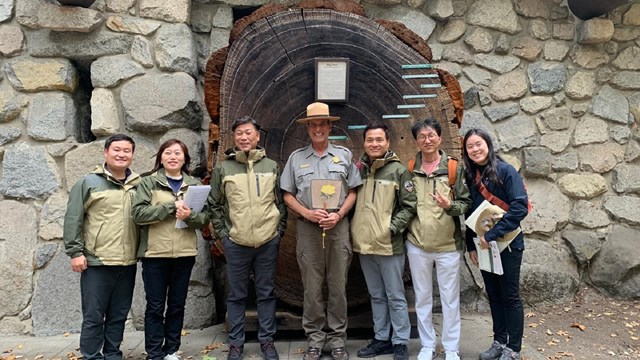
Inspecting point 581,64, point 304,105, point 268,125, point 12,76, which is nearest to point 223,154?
point 268,125

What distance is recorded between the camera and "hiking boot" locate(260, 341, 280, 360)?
9.04ft

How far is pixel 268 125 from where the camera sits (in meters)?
3.18

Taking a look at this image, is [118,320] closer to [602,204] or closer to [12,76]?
[12,76]

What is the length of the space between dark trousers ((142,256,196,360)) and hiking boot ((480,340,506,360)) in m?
1.82

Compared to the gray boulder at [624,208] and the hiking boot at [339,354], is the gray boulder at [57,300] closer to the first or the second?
the hiking boot at [339,354]

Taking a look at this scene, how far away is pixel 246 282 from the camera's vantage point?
9.14 ft

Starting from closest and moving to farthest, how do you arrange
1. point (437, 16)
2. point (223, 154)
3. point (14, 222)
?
point (223, 154)
point (14, 222)
point (437, 16)

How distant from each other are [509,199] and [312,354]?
56.7 inches

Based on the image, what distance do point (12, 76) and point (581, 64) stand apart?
4.61 meters

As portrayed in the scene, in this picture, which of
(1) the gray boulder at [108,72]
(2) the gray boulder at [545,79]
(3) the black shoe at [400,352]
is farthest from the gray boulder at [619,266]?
(1) the gray boulder at [108,72]

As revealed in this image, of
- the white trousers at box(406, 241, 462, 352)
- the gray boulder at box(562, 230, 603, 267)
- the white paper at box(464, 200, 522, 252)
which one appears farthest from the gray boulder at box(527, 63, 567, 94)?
the white trousers at box(406, 241, 462, 352)

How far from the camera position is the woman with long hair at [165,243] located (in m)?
2.59

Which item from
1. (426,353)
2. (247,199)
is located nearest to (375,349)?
(426,353)

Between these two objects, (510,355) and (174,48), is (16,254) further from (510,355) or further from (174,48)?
(510,355)
